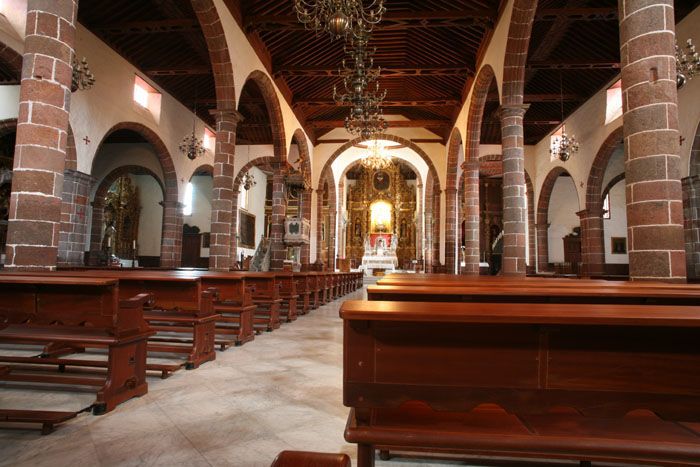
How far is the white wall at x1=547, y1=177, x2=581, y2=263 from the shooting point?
61.8 ft

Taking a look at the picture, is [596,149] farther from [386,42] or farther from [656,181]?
[656,181]

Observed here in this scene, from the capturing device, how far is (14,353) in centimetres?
432

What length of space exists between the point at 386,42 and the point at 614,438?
39.7 ft

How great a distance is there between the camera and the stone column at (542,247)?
1720cm

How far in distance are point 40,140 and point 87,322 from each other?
263 cm

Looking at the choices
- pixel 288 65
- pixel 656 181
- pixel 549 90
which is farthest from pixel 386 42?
pixel 656 181

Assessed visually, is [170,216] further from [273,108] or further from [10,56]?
[10,56]

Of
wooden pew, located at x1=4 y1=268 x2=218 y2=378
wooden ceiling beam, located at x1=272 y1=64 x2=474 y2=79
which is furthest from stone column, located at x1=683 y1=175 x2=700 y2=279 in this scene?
wooden pew, located at x1=4 y1=268 x2=218 y2=378

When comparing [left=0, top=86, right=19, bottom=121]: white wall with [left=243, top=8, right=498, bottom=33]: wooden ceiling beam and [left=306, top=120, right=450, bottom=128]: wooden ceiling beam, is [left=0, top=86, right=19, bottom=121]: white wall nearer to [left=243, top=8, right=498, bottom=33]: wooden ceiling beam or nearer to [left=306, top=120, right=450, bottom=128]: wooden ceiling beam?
[left=243, top=8, right=498, bottom=33]: wooden ceiling beam

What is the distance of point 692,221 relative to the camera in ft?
30.3

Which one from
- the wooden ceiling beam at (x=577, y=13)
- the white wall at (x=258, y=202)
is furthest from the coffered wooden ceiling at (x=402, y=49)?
the white wall at (x=258, y=202)

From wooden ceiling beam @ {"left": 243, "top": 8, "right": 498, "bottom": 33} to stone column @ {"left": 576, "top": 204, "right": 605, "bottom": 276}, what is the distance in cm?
717

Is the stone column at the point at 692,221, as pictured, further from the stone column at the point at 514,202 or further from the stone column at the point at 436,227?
the stone column at the point at 436,227

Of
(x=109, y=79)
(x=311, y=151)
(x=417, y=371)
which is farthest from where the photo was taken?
(x=311, y=151)
